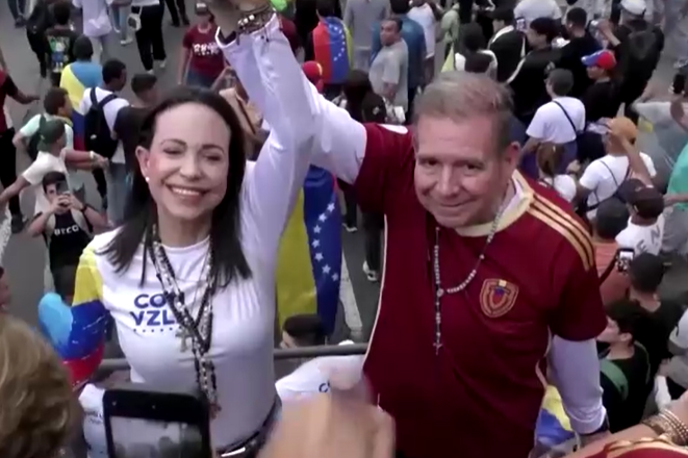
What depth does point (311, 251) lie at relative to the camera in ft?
16.3

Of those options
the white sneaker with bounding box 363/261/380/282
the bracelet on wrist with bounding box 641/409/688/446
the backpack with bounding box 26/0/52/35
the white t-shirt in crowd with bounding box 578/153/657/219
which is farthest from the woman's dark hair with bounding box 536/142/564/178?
the backpack with bounding box 26/0/52/35

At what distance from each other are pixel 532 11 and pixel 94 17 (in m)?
4.16

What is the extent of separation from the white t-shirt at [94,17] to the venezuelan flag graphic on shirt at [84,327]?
24.6ft

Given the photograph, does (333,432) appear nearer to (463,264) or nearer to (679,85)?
(463,264)

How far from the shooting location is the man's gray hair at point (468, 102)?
2.38 m

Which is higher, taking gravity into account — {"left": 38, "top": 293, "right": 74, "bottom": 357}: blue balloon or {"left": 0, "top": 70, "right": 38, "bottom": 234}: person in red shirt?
{"left": 38, "top": 293, "right": 74, "bottom": 357}: blue balloon

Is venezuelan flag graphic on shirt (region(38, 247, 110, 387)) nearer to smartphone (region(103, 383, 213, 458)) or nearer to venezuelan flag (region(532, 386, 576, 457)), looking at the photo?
smartphone (region(103, 383, 213, 458))

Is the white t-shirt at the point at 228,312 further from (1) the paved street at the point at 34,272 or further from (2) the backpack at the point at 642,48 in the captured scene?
(2) the backpack at the point at 642,48

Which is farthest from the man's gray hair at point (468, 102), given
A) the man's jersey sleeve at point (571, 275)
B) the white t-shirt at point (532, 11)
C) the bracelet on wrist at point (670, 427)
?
the white t-shirt at point (532, 11)

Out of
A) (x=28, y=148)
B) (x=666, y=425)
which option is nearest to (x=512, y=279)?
(x=666, y=425)

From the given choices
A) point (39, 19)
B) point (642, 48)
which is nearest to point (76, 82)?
point (39, 19)

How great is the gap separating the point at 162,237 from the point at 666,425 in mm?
1290

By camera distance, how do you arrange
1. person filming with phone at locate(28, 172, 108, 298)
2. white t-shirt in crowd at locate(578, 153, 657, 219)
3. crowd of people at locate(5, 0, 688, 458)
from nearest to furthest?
1. crowd of people at locate(5, 0, 688, 458)
2. person filming with phone at locate(28, 172, 108, 298)
3. white t-shirt in crowd at locate(578, 153, 657, 219)

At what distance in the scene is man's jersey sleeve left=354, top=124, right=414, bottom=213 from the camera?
2.52m
